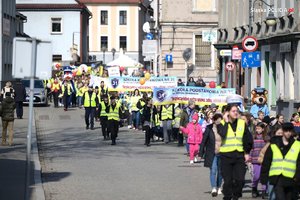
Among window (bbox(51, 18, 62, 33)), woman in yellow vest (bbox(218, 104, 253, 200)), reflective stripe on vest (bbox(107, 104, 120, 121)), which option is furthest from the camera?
window (bbox(51, 18, 62, 33))

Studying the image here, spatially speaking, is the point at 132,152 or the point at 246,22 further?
the point at 246,22

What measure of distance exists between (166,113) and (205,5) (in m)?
30.2

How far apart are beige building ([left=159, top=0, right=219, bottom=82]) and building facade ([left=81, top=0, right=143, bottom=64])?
64.3m

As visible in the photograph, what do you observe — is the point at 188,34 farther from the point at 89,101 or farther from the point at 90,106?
the point at 90,106

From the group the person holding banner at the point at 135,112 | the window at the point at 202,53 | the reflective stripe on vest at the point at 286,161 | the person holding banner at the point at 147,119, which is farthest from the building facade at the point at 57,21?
the reflective stripe on vest at the point at 286,161

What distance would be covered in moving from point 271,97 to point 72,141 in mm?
11440

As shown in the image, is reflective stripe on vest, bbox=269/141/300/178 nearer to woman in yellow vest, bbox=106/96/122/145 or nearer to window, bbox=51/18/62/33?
woman in yellow vest, bbox=106/96/122/145

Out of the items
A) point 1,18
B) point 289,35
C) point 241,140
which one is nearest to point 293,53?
point 289,35

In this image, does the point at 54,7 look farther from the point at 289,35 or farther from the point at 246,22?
the point at 289,35

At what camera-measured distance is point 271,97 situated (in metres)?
41.0

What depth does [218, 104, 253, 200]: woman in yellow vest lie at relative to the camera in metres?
16.1

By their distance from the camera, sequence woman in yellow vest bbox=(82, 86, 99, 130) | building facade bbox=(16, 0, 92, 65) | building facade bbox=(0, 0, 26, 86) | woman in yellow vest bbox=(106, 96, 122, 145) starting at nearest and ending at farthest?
1. woman in yellow vest bbox=(106, 96, 122, 145)
2. woman in yellow vest bbox=(82, 86, 99, 130)
3. building facade bbox=(0, 0, 26, 86)
4. building facade bbox=(16, 0, 92, 65)

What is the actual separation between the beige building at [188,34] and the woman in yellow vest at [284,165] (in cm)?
4629

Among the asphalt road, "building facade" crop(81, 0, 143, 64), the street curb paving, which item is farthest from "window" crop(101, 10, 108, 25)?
the street curb paving
